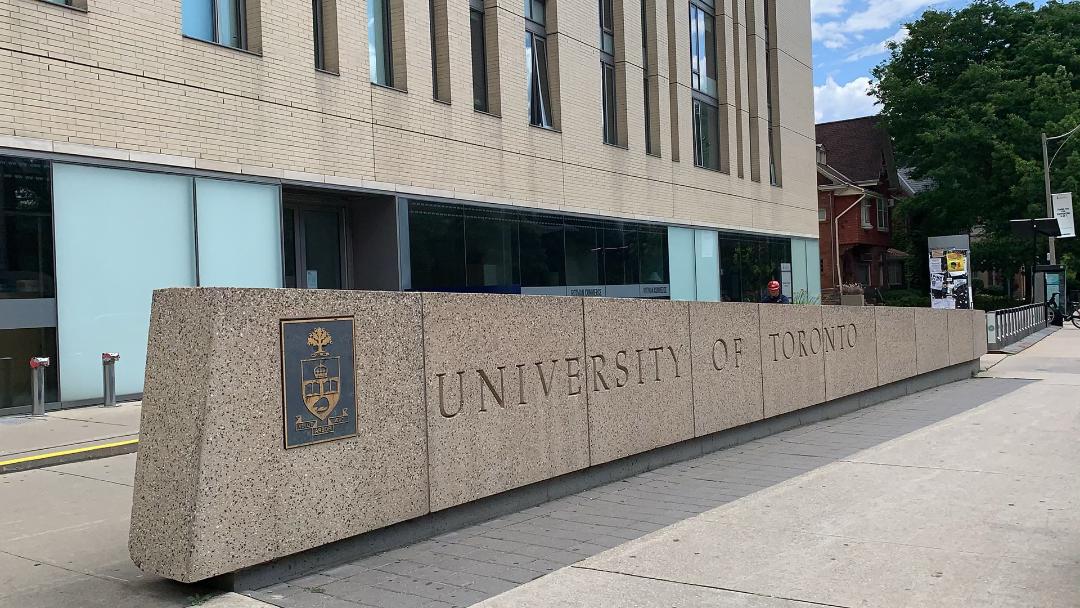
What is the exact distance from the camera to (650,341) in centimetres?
807

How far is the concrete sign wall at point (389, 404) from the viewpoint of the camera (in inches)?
178

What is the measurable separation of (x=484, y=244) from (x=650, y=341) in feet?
36.8

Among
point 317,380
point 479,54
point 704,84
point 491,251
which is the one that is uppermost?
point 704,84

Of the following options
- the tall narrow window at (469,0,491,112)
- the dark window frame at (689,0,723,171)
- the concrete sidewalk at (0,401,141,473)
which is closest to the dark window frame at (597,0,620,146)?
the dark window frame at (689,0,723,171)

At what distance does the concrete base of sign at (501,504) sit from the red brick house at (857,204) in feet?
120

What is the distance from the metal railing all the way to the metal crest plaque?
21.4m

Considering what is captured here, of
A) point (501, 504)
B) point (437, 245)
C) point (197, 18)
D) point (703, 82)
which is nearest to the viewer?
point (501, 504)

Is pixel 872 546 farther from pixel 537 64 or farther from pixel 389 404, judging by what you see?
pixel 537 64

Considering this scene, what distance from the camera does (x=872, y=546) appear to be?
18.3 feet

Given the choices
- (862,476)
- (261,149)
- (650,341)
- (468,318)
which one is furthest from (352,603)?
(261,149)

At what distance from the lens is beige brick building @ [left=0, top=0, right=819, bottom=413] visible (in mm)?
11789

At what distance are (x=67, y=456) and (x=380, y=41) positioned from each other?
10319 millimetres

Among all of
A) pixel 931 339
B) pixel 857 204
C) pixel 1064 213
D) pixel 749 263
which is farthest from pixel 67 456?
pixel 857 204

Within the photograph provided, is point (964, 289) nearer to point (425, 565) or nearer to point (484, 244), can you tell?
point (484, 244)
